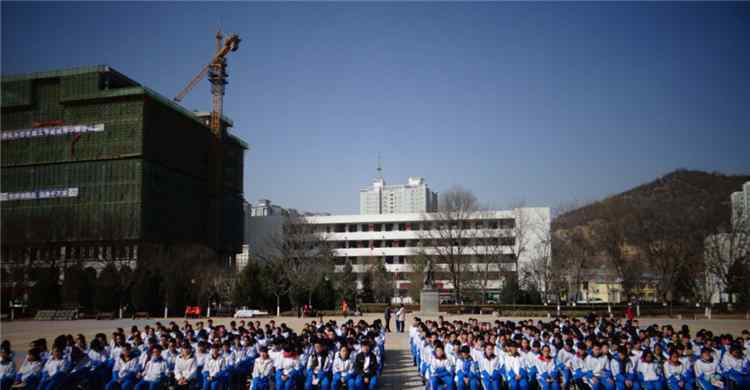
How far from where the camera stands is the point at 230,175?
98.1m

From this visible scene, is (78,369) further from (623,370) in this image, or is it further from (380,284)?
(380,284)

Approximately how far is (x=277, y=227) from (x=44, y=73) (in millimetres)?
41725

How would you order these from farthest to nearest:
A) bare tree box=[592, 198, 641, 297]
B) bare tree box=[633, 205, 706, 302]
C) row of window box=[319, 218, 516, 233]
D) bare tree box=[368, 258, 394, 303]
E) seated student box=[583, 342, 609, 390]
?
row of window box=[319, 218, 516, 233] → bare tree box=[368, 258, 394, 303] → bare tree box=[592, 198, 641, 297] → bare tree box=[633, 205, 706, 302] → seated student box=[583, 342, 609, 390]

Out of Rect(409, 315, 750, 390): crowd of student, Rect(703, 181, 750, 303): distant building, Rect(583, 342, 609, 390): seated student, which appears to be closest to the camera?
Rect(409, 315, 750, 390): crowd of student

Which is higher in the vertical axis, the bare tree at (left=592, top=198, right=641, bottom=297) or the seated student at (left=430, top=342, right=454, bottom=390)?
the bare tree at (left=592, top=198, right=641, bottom=297)

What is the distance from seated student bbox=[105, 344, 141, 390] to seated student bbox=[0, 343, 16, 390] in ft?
5.66

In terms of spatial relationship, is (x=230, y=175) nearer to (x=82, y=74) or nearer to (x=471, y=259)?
(x=82, y=74)

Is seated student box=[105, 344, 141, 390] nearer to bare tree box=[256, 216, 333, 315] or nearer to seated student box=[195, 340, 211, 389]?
seated student box=[195, 340, 211, 389]

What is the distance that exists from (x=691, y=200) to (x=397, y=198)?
435 feet

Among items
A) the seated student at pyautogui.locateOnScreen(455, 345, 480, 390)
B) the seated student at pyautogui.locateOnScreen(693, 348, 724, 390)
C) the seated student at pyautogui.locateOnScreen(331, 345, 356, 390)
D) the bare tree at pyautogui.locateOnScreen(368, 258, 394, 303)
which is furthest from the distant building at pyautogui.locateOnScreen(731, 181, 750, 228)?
the seated student at pyautogui.locateOnScreen(331, 345, 356, 390)

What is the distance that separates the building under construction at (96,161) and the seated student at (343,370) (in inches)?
2436

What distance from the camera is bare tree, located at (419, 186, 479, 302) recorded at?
56.9m

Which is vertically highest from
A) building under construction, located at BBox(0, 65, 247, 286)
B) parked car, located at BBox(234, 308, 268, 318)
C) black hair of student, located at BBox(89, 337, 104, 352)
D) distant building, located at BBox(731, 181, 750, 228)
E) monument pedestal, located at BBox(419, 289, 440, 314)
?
building under construction, located at BBox(0, 65, 247, 286)

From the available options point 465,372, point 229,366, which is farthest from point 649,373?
point 229,366
